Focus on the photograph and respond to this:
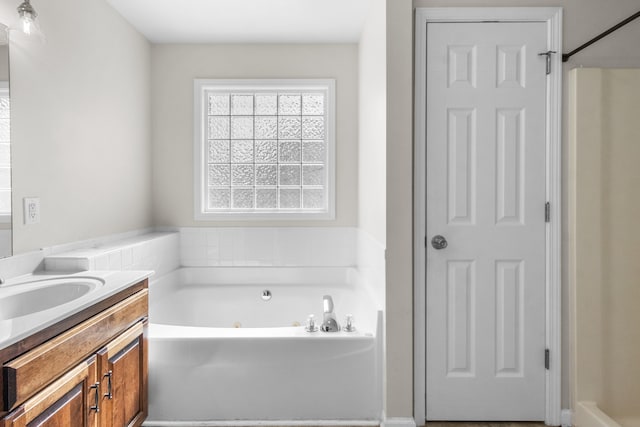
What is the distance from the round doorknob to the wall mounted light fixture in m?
2.10

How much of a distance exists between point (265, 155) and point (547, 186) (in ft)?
7.03

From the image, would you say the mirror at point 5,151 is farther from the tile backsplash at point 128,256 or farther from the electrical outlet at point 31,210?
the tile backsplash at point 128,256

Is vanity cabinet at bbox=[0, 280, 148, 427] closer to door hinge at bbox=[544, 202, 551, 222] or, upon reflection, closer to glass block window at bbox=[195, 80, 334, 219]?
glass block window at bbox=[195, 80, 334, 219]

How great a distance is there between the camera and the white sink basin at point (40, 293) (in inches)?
63.1

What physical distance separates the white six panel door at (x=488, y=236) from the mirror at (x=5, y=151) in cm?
194

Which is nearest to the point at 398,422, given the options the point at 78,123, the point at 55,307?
the point at 55,307

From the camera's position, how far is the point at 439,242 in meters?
2.20

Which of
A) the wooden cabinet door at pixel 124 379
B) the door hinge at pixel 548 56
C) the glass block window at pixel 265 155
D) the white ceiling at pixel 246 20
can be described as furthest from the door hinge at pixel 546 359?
the white ceiling at pixel 246 20

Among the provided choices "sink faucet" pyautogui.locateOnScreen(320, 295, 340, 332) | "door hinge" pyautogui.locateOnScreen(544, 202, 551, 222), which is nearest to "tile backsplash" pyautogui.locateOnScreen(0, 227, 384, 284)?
"sink faucet" pyautogui.locateOnScreen(320, 295, 340, 332)

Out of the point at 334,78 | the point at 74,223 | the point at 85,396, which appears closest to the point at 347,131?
the point at 334,78

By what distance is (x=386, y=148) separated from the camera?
7.10ft

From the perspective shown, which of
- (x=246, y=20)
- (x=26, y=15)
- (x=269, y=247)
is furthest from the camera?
(x=269, y=247)

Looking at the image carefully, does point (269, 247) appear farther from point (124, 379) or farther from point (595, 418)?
point (595, 418)

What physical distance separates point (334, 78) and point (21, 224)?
7.82ft
